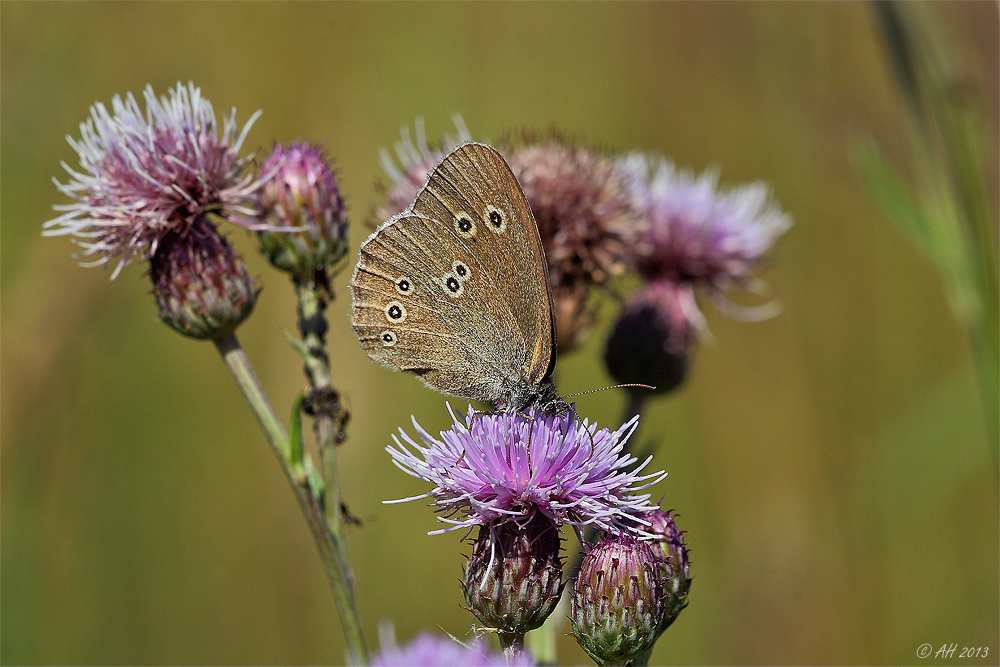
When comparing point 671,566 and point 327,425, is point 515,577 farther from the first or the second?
point 327,425

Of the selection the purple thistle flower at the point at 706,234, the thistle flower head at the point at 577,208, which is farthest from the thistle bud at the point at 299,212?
the purple thistle flower at the point at 706,234

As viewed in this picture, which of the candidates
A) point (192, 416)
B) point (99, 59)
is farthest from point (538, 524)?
point (99, 59)

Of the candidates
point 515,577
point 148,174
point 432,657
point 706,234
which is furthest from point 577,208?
point 432,657

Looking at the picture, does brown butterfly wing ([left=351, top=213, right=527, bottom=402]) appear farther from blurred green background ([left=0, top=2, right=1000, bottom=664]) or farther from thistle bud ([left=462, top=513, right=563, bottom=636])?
blurred green background ([left=0, top=2, right=1000, bottom=664])

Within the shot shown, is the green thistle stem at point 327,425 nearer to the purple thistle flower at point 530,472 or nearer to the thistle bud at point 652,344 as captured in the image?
the purple thistle flower at point 530,472

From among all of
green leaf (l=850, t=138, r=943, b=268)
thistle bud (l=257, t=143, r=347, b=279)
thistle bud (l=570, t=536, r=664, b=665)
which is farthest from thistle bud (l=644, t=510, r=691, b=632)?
thistle bud (l=257, t=143, r=347, b=279)

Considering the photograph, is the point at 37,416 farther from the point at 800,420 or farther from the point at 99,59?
the point at 800,420
